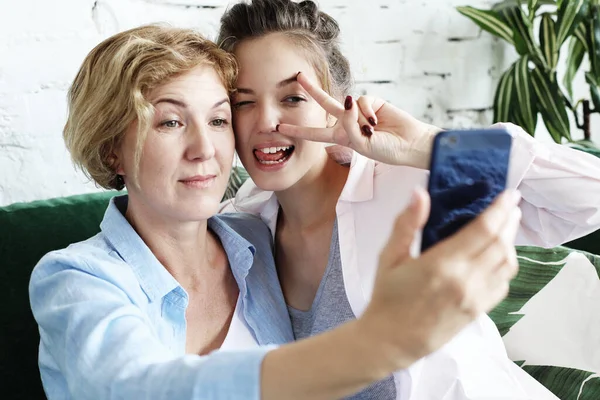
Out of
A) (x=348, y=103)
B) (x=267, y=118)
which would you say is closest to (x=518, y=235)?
(x=348, y=103)

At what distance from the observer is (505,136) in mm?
770

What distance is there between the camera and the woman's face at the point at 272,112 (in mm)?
1333

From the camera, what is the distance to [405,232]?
0.65 m

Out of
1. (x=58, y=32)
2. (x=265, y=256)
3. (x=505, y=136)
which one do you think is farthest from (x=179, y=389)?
(x=58, y=32)

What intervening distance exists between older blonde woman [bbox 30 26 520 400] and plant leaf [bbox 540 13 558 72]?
1.44 meters

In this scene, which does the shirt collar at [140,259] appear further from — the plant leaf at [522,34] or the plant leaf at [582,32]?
the plant leaf at [582,32]

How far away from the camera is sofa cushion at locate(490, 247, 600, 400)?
1.44 metres

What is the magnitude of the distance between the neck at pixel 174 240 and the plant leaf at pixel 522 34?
1578 millimetres

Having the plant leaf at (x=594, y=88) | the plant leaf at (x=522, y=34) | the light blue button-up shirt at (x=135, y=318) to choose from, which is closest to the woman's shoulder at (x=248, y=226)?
the light blue button-up shirt at (x=135, y=318)

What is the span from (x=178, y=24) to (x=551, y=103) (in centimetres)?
130

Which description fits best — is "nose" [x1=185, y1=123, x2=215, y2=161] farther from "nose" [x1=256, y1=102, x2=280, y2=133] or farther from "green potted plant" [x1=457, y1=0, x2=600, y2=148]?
"green potted plant" [x1=457, y1=0, x2=600, y2=148]

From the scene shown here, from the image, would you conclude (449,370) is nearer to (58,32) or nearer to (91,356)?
(91,356)

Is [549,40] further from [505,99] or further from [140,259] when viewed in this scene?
[140,259]

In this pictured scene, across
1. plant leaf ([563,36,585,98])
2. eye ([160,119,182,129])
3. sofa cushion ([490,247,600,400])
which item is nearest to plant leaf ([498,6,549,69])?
plant leaf ([563,36,585,98])
